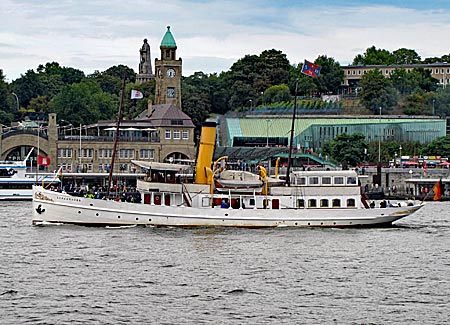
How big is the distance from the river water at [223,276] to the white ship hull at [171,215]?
1028mm

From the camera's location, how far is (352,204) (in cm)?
7062

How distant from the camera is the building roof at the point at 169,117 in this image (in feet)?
480

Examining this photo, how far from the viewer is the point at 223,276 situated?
165 feet

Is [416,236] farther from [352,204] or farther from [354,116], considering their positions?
[354,116]

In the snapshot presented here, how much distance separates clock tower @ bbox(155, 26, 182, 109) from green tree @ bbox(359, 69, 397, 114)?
38994 mm

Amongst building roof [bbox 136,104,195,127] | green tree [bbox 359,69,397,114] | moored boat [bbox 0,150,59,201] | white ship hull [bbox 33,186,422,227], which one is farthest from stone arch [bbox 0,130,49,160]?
white ship hull [bbox 33,186,422,227]

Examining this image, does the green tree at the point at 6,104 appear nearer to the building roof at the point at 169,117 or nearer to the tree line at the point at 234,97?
the tree line at the point at 234,97

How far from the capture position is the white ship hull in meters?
68.9

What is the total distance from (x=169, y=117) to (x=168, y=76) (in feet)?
54.3

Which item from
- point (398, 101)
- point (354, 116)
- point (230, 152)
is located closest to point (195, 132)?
point (230, 152)

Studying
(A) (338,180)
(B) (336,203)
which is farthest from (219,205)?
(A) (338,180)

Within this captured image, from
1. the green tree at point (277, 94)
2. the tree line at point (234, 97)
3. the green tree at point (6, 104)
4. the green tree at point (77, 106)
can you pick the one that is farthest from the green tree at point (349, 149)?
the green tree at point (6, 104)

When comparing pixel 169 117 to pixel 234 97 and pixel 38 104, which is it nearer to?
pixel 234 97

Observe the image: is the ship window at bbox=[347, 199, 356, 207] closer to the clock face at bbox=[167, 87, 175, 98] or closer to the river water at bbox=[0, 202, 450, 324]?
the river water at bbox=[0, 202, 450, 324]
